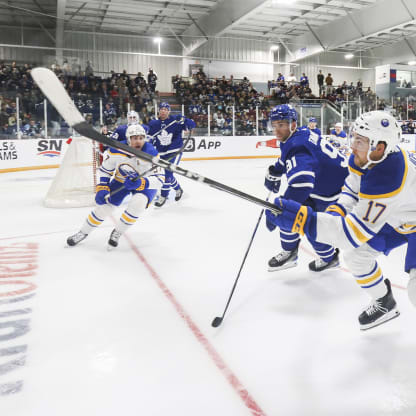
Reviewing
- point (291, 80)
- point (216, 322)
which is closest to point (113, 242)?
point (216, 322)

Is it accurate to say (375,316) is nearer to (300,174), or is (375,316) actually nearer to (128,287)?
(300,174)

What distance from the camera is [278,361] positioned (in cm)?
180

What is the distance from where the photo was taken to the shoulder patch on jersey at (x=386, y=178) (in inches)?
62.8

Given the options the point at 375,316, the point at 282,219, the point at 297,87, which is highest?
the point at 297,87

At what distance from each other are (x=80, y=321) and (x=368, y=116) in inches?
68.9

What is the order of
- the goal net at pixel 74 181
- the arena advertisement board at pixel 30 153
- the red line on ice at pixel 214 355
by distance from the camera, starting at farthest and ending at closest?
the arena advertisement board at pixel 30 153
the goal net at pixel 74 181
the red line on ice at pixel 214 355

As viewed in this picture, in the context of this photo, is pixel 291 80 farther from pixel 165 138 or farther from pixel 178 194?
pixel 178 194

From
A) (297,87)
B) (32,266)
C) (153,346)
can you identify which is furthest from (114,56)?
(153,346)

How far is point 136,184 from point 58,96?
179 centimetres

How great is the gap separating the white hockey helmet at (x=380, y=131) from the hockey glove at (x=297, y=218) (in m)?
0.34

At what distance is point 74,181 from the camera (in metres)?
5.46

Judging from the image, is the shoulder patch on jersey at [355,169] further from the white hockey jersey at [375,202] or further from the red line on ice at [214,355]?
the red line on ice at [214,355]

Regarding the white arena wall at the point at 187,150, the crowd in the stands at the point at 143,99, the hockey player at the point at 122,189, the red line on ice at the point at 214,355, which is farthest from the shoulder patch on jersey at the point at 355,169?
the crowd in the stands at the point at 143,99

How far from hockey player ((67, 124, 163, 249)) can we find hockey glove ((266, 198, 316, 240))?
196cm
